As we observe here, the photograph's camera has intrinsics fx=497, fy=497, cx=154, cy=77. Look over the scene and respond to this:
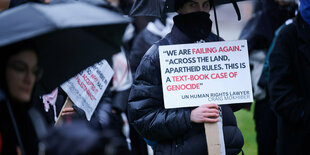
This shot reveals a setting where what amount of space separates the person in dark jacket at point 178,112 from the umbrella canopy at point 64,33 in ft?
3.22

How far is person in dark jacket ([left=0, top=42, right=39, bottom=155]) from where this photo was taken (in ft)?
7.66

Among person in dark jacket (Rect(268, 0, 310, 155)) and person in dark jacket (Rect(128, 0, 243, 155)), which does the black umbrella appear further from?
person in dark jacket (Rect(268, 0, 310, 155))

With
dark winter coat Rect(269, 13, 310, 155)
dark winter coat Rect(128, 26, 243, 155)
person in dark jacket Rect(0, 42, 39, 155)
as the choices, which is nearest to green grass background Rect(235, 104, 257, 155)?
dark winter coat Rect(269, 13, 310, 155)

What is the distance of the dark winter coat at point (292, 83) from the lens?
4.83 metres

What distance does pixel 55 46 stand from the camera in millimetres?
2500

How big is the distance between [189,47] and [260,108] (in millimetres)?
2991

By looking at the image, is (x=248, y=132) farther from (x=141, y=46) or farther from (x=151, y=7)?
(x=151, y=7)

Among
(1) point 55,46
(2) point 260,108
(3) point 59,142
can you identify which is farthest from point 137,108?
(2) point 260,108

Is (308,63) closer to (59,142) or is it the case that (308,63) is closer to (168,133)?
(168,133)

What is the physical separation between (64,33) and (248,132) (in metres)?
7.93

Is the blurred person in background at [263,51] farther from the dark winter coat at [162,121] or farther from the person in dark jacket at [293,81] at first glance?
the dark winter coat at [162,121]

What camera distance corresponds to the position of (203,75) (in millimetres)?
3623

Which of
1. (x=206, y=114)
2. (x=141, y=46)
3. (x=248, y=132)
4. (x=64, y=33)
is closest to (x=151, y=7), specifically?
(x=206, y=114)

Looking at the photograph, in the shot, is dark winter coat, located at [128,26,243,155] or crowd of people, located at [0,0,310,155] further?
dark winter coat, located at [128,26,243,155]
